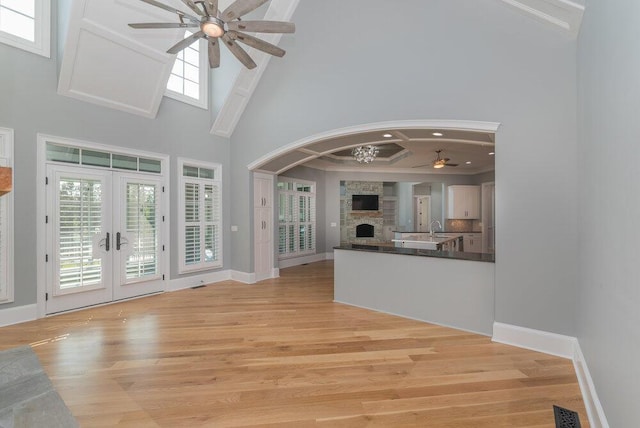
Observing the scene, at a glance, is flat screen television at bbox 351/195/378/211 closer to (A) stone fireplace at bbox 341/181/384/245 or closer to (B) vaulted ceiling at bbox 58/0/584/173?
(A) stone fireplace at bbox 341/181/384/245

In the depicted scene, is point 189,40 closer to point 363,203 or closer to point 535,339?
point 535,339

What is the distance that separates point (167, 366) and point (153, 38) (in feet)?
14.6

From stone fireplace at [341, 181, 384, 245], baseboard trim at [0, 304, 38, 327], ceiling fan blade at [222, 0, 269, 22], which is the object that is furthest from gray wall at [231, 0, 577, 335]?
stone fireplace at [341, 181, 384, 245]

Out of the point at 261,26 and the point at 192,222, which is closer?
the point at 261,26

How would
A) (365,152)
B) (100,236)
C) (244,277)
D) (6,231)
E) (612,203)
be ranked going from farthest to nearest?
(365,152)
(244,277)
(100,236)
(6,231)
(612,203)

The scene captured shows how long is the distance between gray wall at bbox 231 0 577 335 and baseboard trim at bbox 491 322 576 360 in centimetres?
7

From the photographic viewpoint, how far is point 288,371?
2633 millimetres

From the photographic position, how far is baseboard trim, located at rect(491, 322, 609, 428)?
2.15 metres

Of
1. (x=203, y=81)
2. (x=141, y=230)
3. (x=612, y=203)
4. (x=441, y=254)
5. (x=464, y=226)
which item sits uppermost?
(x=203, y=81)

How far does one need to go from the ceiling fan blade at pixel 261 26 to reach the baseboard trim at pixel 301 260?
5634mm

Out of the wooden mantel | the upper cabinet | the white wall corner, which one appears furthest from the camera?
the upper cabinet

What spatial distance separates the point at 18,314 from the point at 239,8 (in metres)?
4.59

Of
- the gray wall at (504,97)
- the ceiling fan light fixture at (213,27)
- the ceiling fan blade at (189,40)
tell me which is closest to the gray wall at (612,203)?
the gray wall at (504,97)

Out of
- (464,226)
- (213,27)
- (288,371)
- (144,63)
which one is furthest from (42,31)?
(464,226)
